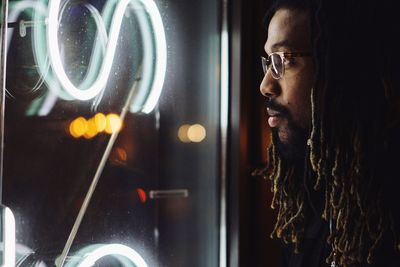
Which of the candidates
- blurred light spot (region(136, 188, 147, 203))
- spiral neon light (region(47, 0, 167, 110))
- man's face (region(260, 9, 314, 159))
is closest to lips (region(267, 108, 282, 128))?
man's face (region(260, 9, 314, 159))

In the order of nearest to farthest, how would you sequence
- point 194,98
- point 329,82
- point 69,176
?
1. point 329,82
2. point 69,176
3. point 194,98

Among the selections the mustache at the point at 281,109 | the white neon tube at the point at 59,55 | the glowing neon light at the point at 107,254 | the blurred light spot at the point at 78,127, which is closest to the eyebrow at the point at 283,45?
the mustache at the point at 281,109

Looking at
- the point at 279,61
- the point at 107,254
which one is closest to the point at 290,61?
the point at 279,61

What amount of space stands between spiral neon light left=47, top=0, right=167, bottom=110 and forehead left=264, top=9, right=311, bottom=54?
21.0 inches

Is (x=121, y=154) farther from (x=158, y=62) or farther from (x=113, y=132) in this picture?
(x=158, y=62)

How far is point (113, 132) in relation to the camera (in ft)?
6.45

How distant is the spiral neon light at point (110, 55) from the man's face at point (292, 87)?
0.54 metres

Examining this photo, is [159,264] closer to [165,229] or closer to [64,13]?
[165,229]

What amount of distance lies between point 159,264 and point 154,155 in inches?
16.2

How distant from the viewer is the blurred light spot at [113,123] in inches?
76.3

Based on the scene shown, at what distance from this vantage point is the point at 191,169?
7.74ft

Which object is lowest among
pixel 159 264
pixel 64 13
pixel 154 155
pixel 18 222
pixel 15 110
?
pixel 159 264

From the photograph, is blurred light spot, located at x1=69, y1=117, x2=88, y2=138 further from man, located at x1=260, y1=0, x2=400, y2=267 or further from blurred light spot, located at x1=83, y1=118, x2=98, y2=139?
man, located at x1=260, y1=0, x2=400, y2=267

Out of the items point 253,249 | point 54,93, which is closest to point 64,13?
point 54,93
